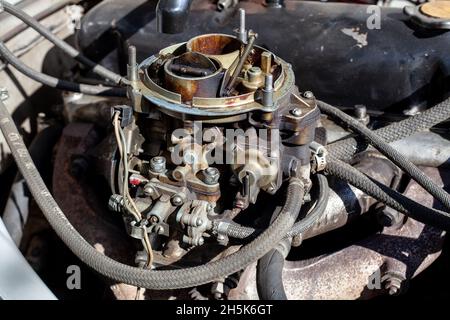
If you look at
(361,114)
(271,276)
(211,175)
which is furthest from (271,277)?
(361,114)

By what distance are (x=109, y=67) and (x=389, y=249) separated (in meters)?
0.92

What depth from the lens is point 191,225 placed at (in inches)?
42.3

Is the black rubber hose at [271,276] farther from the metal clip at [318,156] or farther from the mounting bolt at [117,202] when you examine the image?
the mounting bolt at [117,202]

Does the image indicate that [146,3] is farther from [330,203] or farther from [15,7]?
[330,203]

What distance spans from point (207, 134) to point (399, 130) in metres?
0.44

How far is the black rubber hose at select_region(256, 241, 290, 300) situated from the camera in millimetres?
1124

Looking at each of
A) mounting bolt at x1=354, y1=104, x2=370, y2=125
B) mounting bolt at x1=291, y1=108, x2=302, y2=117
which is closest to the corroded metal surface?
mounting bolt at x1=354, y1=104, x2=370, y2=125

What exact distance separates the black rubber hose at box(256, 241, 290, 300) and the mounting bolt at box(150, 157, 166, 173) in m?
0.28

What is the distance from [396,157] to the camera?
47.0 inches

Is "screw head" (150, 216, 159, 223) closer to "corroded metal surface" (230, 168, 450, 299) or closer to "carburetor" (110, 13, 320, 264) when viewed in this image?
"carburetor" (110, 13, 320, 264)

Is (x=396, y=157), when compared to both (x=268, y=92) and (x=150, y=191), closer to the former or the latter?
(x=268, y=92)

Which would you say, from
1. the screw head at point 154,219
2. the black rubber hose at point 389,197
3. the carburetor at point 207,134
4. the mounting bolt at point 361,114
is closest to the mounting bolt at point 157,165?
the carburetor at point 207,134

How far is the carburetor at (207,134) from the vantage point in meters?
1.06

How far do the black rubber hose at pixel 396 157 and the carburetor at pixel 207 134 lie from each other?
0.52ft
